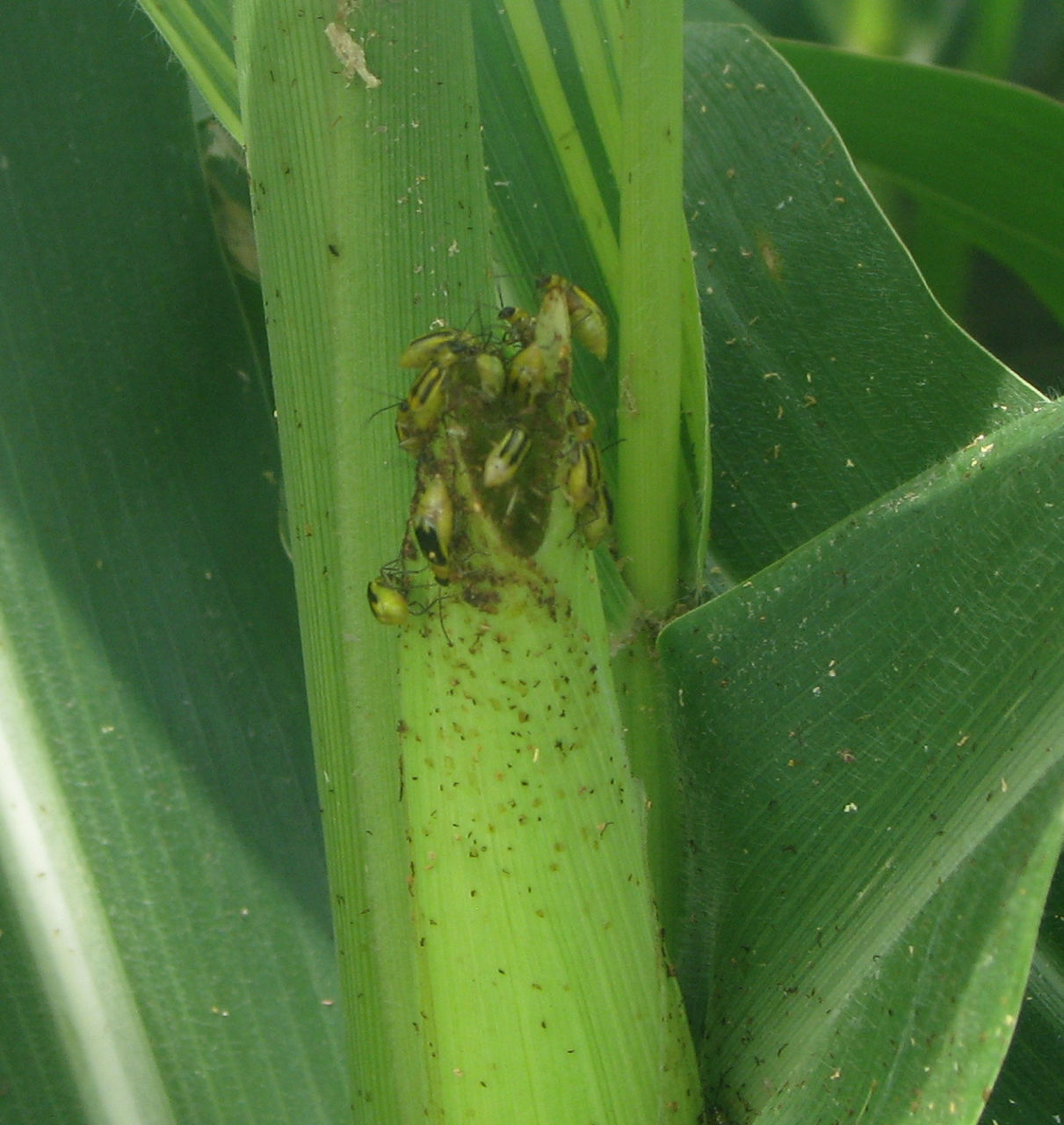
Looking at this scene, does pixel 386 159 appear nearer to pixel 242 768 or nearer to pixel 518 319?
pixel 518 319

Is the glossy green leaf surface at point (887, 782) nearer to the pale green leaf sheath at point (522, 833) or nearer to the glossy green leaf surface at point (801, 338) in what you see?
the pale green leaf sheath at point (522, 833)

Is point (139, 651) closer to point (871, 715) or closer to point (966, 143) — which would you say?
point (871, 715)

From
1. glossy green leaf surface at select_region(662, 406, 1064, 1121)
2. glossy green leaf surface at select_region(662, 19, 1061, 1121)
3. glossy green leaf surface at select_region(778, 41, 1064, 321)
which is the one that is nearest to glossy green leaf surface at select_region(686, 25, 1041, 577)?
glossy green leaf surface at select_region(662, 19, 1061, 1121)

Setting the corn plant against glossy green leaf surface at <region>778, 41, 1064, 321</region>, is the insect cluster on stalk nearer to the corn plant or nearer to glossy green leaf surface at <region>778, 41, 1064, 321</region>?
the corn plant

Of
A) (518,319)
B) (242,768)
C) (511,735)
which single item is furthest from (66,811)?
(518,319)

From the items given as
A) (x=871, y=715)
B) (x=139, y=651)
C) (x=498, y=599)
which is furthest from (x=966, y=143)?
(x=139, y=651)

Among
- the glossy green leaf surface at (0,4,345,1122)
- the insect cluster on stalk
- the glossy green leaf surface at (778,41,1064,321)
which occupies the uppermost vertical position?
the glossy green leaf surface at (778,41,1064,321)
